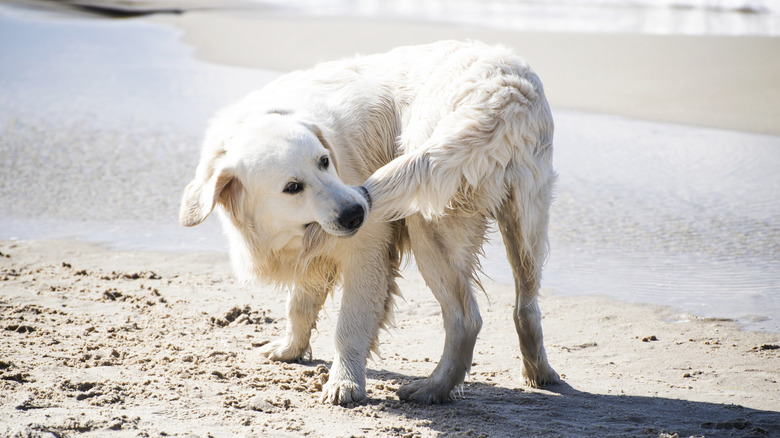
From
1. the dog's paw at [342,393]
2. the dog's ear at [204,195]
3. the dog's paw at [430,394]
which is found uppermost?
the dog's ear at [204,195]

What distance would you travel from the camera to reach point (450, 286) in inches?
157

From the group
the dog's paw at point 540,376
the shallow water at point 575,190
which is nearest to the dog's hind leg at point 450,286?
the dog's paw at point 540,376

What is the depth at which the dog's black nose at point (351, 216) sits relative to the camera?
3.61 m

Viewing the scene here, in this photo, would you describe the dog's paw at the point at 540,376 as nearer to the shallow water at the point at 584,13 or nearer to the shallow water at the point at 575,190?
the shallow water at the point at 575,190

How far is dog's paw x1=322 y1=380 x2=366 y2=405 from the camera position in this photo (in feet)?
12.7

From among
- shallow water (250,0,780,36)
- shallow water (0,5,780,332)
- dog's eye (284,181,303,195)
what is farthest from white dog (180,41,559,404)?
shallow water (250,0,780,36)

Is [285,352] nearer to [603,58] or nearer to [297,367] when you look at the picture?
[297,367]

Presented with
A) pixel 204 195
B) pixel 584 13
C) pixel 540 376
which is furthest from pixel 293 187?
pixel 584 13

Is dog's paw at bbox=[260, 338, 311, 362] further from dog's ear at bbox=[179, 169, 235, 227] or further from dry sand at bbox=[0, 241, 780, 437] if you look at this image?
dog's ear at bbox=[179, 169, 235, 227]

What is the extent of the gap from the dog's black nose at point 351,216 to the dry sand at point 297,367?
3.14 feet

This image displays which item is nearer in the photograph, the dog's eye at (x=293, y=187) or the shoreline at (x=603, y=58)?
the dog's eye at (x=293, y=187)

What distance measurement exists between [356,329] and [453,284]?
580 millimetres

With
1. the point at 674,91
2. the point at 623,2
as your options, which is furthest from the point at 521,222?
the point at 623,2

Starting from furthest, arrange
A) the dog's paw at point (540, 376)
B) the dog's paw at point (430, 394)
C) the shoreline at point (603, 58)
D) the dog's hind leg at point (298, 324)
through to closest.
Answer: the shoreline at point (603, 58)
the dog's hind leg at point (298, 324)
the dog's paw at point (540, 376)
the dog's paw at point (430, 394)
